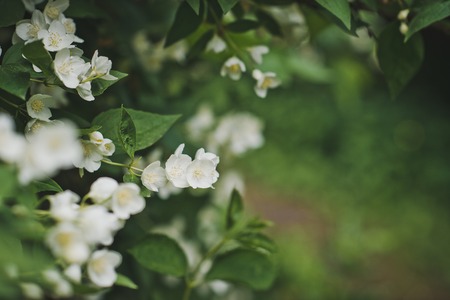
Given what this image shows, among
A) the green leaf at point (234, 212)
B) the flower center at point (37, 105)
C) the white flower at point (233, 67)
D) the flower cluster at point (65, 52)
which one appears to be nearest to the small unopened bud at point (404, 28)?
the white flower at point (233, 67)

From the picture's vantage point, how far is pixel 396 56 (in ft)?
3.60

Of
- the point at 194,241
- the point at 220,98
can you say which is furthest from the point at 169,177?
the point at 220,98

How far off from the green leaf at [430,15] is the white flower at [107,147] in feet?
Answer: 1.70

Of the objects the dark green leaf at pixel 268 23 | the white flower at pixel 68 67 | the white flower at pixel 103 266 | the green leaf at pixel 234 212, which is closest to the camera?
the white flower at pixel 103 266

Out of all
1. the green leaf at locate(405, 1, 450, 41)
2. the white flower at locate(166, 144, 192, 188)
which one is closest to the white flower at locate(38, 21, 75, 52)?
the white flower at locate(166, 144, 192, 188)

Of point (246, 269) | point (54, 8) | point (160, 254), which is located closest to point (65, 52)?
point (54, 8)

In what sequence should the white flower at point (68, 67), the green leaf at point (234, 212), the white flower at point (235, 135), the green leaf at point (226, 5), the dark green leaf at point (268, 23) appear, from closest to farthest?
the white flower at point (68, 67), the green leaf at point (226, 5), the green leaf at point (234, 212), the dark green leaf at point (268, 23), the white flower at point (235, 135)

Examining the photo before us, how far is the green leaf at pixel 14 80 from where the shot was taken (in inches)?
29.1

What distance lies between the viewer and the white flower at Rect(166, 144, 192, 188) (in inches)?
33.1

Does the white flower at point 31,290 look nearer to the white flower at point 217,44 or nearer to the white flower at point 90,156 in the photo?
the white flower at point 90,156

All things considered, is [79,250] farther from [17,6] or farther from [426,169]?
[426,169]

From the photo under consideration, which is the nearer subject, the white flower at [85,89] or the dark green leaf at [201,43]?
the white flower at [85,89]

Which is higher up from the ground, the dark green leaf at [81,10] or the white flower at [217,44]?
the dark green leaf at [81,10]

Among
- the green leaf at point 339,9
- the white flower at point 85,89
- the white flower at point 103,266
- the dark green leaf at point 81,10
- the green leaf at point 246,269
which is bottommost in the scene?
the green leaf at point 246,269
